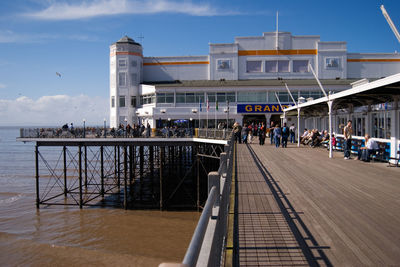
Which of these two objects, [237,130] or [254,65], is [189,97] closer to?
A: [254,65]

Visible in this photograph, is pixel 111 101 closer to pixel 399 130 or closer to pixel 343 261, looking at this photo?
pixel 399 130

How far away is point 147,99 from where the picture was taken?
144 ft

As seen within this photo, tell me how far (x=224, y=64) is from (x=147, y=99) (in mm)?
11872

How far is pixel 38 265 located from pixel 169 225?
6.58 metres

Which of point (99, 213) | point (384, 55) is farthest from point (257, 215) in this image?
point (384, 55)

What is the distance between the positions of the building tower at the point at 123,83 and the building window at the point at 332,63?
26.2 meters

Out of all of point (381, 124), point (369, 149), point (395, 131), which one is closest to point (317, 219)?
point (395, 131)

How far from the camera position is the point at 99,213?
2075 centimetres

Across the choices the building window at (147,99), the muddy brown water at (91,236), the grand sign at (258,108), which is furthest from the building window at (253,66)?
the muddy brown water at (91,236)

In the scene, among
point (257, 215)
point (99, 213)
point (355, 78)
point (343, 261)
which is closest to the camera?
point (343, 261)

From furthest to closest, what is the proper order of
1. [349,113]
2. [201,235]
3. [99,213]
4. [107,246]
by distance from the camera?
[99,213]
[349,113]
[107,246]
[201,235]

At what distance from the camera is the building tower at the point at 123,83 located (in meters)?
44.8

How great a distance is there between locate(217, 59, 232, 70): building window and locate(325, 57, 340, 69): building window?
13.3m

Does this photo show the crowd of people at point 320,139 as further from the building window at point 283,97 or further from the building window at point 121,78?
the building window at point 121,78
